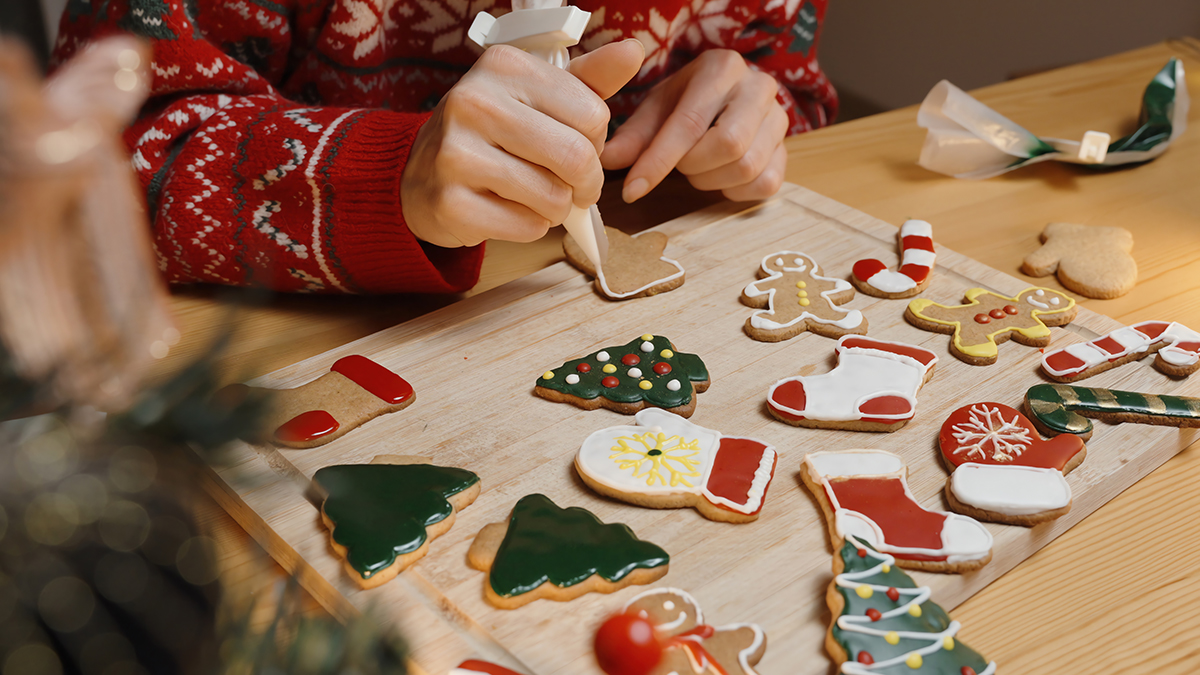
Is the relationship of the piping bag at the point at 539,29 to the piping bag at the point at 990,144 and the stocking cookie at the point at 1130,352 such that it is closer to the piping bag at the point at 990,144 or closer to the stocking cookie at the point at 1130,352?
the stocking cookie at the point at 1130,352

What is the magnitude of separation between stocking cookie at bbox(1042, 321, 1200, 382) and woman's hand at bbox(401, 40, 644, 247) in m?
0.48

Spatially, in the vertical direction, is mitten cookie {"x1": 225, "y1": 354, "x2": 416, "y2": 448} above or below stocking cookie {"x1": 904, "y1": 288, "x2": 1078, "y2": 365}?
below

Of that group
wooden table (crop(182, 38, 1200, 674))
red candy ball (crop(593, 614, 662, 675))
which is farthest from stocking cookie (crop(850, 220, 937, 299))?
red candy ball (crop(593, 614, 662, 675))

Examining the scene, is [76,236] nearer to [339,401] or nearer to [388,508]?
[388,508]

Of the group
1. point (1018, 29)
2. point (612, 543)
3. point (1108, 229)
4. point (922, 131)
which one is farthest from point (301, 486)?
point (1018, 29)

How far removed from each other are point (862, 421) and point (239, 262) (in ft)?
2.16

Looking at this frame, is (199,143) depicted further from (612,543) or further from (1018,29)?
(1018,29)

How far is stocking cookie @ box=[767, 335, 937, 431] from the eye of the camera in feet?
2.46

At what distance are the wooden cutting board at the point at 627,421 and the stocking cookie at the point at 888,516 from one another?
0.6 inches

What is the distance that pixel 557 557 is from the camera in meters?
0.59

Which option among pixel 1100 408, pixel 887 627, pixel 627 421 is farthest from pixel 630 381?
pixel 1100 408

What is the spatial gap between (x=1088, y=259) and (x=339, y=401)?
86 centimetres

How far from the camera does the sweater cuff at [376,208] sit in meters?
0.88

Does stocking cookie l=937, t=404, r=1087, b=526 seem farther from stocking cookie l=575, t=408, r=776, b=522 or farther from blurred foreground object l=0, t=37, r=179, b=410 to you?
blurred foreground object l=0, t=37, r=179, b=410
